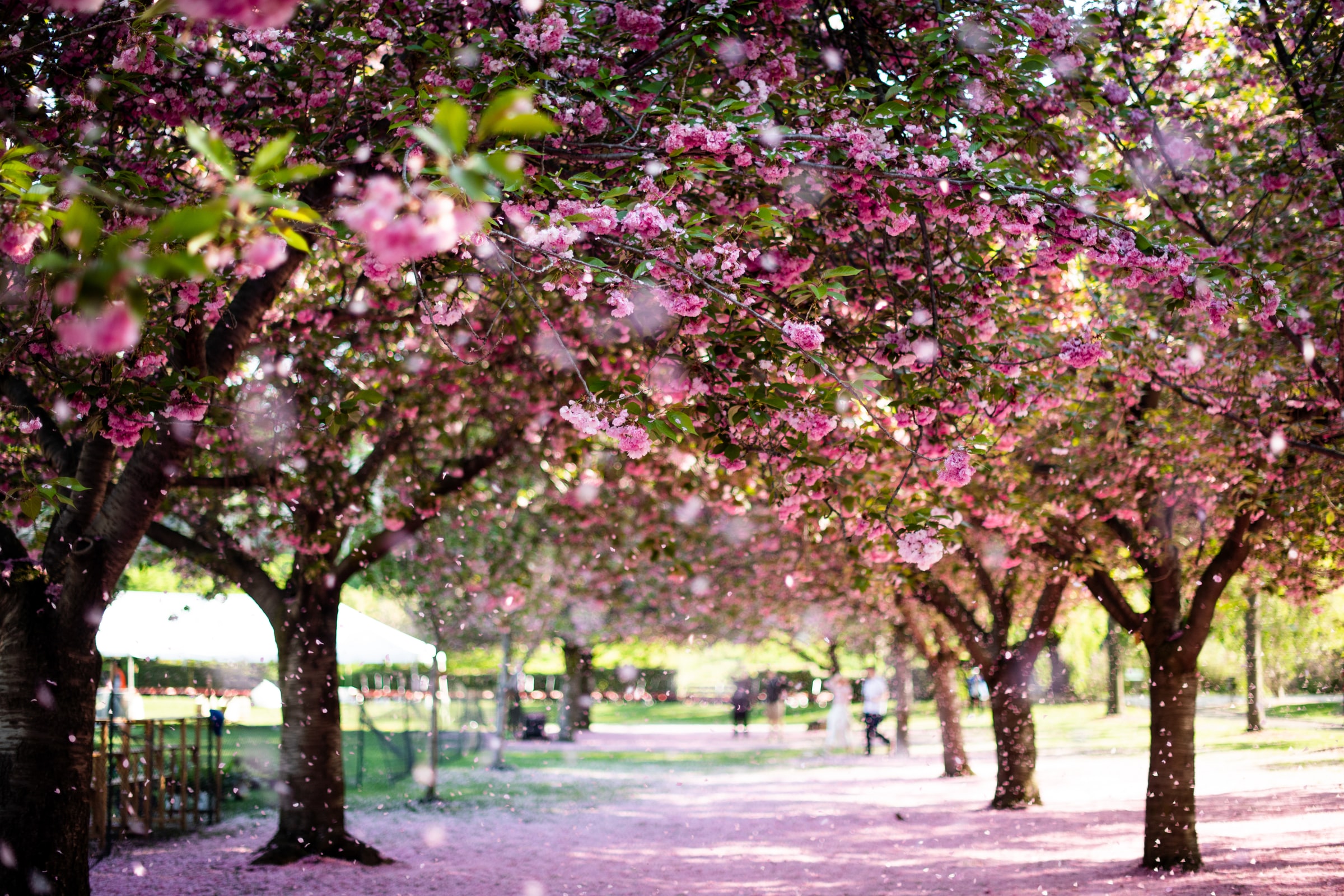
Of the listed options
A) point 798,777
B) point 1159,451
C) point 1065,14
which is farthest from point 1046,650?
point 1065,14

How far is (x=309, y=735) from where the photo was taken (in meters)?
10.3

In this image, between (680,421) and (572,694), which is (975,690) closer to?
(572,694)

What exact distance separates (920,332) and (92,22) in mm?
4352

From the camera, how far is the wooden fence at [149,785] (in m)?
10.7

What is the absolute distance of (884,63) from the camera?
20.7ft

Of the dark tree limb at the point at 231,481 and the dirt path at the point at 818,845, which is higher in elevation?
the dark tree limb at the point at 231,481

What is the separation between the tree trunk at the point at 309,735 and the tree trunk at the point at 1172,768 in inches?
286

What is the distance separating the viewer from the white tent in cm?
1352

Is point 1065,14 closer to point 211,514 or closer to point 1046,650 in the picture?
point 211,514

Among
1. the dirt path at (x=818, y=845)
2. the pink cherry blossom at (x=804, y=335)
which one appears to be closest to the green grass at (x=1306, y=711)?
the dirt path at (x=818, y=845)

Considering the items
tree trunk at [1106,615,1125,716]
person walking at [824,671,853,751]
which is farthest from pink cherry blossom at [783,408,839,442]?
tree trunk at [1106,615,1125,716]

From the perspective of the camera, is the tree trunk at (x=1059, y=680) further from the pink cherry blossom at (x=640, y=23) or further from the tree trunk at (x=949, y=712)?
the pink cherry blossom at (x=640, y=23)

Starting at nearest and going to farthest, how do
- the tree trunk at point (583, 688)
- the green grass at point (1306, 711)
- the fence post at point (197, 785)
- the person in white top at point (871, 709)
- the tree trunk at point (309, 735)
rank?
the tree trunk at point (309, 735)
the fence post at point (197, 785)
the person in white top at point (871, 709)
the green grass at point (1306, 711)
the tree trunk at point (583, 688)

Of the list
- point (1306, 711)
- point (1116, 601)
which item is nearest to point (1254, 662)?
point (1306, 711)
